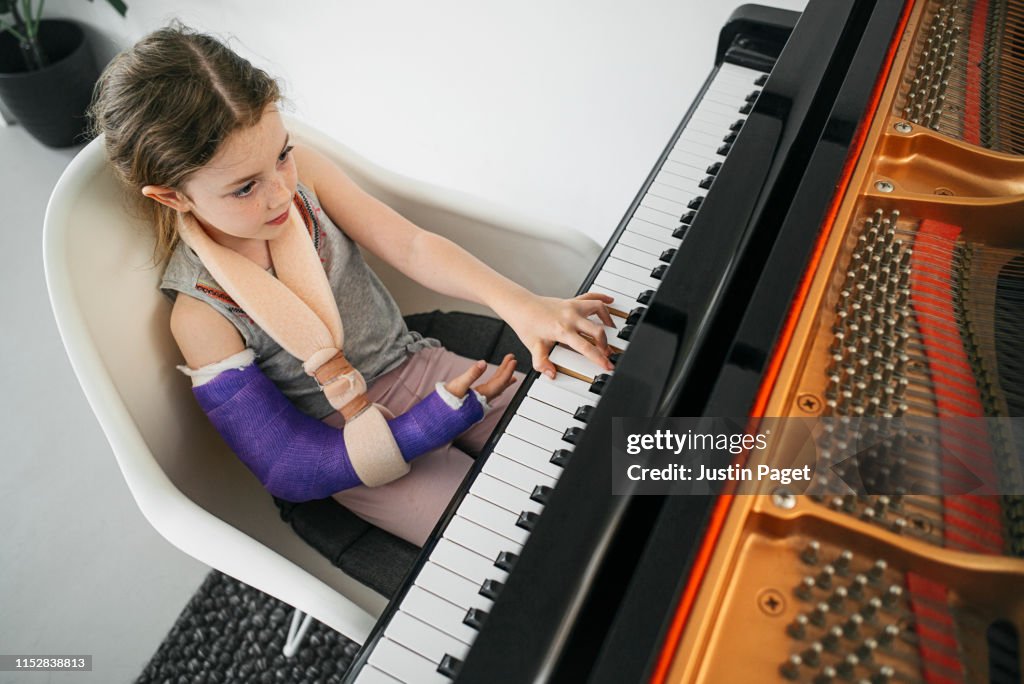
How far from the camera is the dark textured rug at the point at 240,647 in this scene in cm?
166

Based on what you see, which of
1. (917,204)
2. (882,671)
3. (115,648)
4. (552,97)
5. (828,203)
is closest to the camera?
(882,671)

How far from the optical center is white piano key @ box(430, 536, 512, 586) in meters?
0.95

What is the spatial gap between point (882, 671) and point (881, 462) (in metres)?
0.24

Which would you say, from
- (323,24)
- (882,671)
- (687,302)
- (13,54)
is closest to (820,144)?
(687,302)

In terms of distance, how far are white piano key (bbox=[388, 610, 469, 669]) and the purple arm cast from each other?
33cm

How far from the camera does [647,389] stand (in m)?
0.86

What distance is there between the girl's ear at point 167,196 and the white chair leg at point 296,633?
843 mm

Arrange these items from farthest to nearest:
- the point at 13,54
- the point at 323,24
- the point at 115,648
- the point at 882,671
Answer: the point at 13,54
the point at 323,24
the point at 115,648
the point at 882,671

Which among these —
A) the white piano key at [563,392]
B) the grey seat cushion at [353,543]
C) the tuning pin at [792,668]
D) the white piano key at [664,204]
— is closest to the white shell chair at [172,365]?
the grey seat cushion at [353,543]

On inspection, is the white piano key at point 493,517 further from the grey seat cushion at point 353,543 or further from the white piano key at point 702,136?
the white piano key at point 702,136

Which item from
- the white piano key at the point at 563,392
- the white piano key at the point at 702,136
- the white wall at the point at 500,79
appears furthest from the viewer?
the white wall at the point at 500,79

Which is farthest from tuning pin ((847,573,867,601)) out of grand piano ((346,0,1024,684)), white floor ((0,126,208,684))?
white floor ((0,126,208,684))

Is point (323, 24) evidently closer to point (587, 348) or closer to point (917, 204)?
point (587, 348)

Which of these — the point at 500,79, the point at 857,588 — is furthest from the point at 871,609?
the point at 500,79
